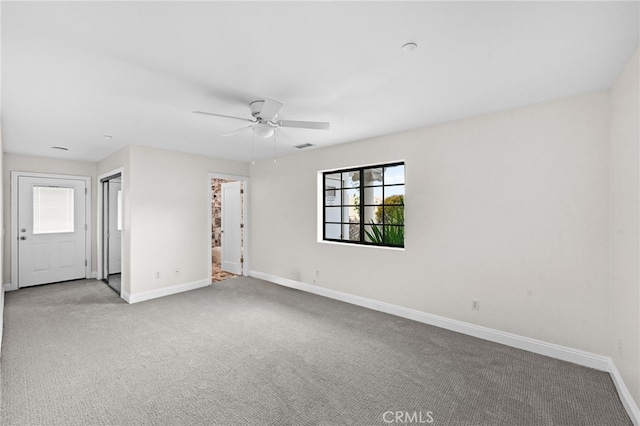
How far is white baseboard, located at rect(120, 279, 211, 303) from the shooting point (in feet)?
14.3

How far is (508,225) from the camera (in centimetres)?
296

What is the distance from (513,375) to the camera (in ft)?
7.98

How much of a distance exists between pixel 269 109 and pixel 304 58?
0.65 m

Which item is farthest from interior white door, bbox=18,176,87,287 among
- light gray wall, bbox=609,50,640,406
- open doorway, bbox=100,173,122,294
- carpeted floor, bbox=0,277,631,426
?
light gray wall, bbox=609,50,640,406

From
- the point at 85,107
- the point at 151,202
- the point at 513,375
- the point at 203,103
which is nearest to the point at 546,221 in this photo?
the point at 513,375

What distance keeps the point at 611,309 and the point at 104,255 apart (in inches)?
291

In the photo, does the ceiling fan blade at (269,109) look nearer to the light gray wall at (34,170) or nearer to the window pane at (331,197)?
the window pane at (331,197)

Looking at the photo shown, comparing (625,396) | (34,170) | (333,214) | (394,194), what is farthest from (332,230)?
(34,170)

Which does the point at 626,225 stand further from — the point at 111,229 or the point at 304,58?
the point at 111,229

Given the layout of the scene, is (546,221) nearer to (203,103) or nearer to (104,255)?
(203,103)

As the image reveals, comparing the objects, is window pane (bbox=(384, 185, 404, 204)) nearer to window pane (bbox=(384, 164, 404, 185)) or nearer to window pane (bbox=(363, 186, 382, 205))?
window pane (bbox=(384, 164, 404, 185))

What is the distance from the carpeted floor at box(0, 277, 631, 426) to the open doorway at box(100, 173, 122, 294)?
198 centimetres


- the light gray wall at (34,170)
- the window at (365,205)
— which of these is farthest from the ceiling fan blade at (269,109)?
the light gray wall at (34,170)
